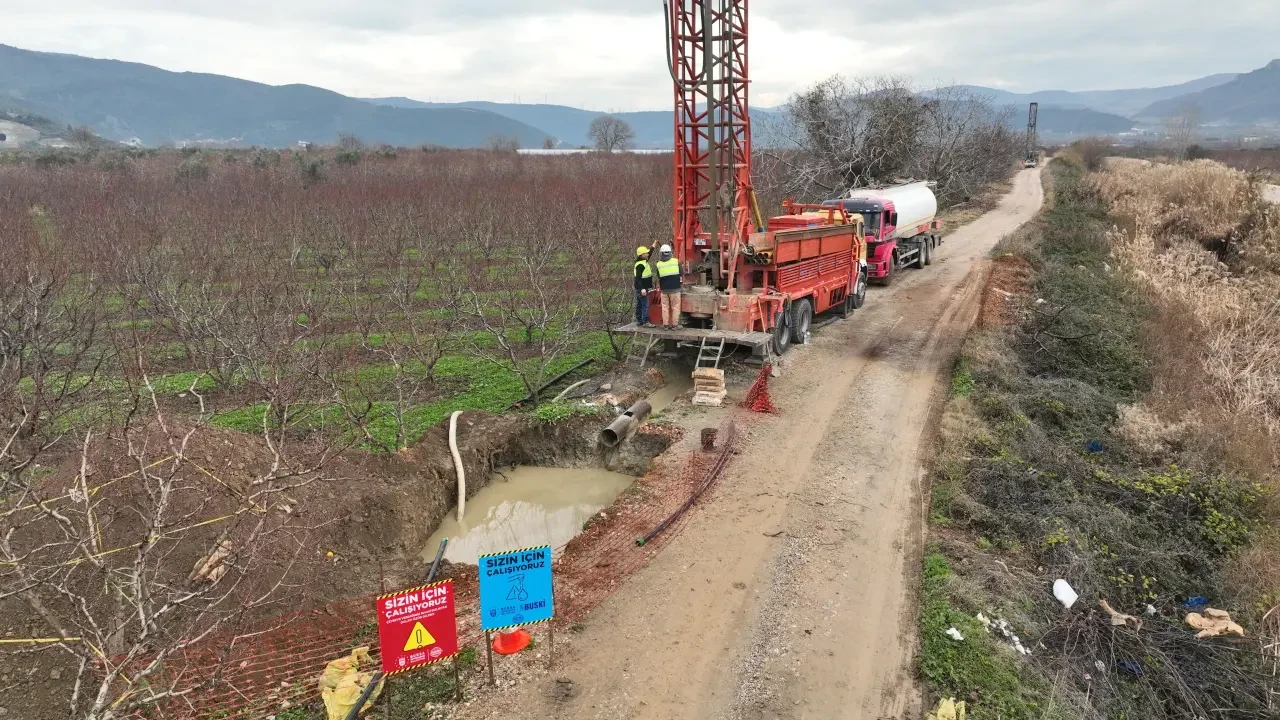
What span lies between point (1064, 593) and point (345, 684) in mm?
7530

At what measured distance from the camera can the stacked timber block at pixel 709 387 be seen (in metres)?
13.4


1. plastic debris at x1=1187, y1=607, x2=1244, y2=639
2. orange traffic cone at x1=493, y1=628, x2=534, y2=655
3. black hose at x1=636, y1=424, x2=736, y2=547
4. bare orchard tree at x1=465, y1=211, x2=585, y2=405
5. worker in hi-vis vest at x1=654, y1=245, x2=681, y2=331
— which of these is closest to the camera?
orange traffic cone at x1=493, y1=628, x2=534, y2=655

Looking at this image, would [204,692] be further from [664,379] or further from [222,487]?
[664,379]

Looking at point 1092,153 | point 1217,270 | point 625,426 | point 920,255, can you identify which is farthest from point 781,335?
point 1092,153

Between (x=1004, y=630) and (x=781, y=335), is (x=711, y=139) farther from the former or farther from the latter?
(x=1004, y=630)

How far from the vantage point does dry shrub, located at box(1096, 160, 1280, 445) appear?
44.0 feet

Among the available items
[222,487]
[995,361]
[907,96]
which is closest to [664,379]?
[995,361]

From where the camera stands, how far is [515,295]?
2052 cm

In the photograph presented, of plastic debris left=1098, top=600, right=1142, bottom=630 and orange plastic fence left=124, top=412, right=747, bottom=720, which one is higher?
orange plastic fence left=124, top=412, right=747, bottom=720

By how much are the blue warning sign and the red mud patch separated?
48.8 ft

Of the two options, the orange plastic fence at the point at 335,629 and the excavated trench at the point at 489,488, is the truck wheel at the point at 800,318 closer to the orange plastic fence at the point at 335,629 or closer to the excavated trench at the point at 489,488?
the excavated trench at the point at 489,488

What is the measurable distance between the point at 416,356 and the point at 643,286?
5601 mm

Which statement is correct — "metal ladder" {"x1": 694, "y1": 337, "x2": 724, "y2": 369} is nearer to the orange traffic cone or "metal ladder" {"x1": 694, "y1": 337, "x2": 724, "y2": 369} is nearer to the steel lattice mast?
the steel lattice mast

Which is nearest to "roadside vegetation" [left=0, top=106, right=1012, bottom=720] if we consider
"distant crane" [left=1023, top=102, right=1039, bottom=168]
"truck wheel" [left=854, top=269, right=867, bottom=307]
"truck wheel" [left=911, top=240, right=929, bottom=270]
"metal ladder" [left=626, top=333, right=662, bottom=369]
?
"metal ladder" [left=626, top=333, right=662, bottom=369]
